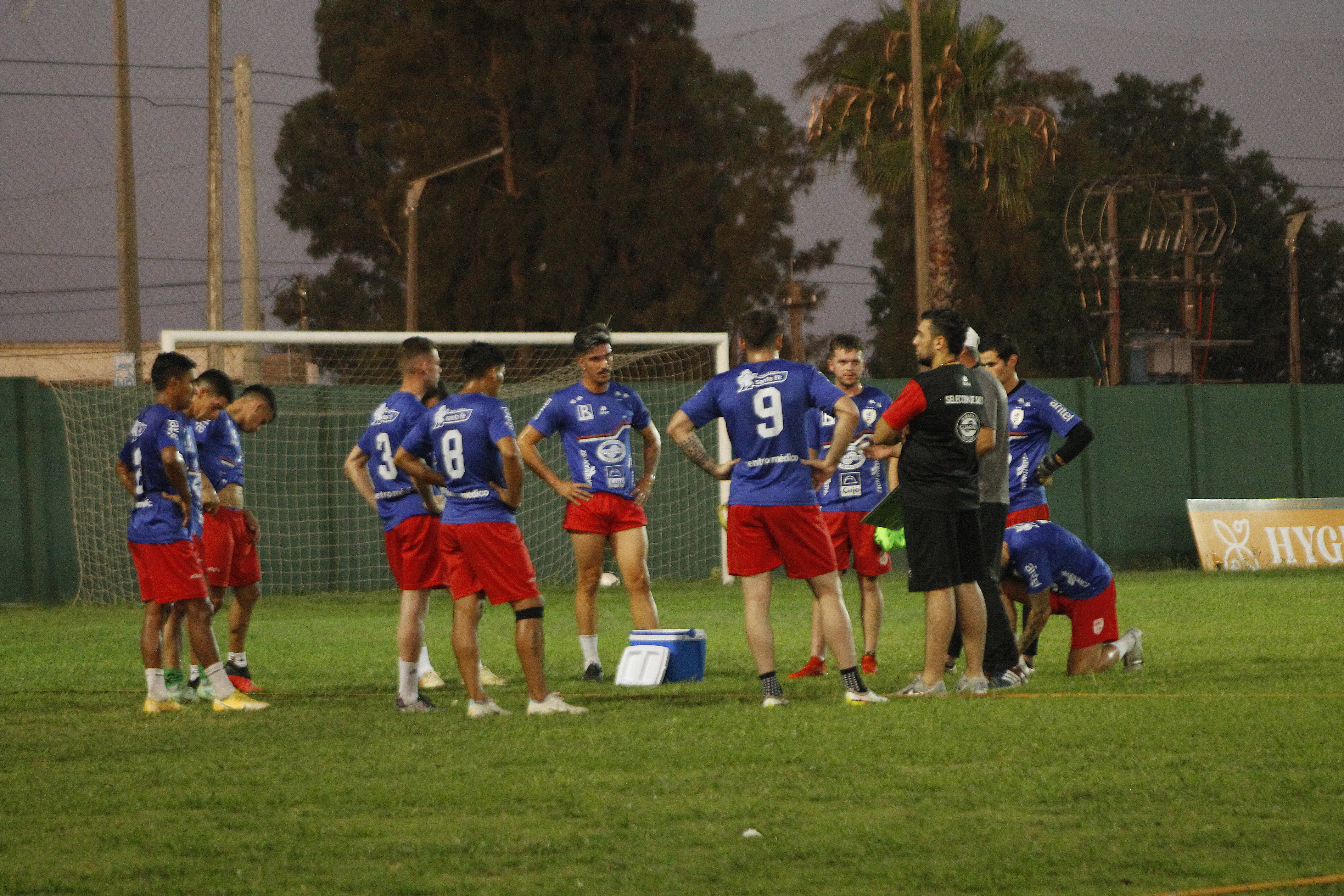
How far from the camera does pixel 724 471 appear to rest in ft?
26.5

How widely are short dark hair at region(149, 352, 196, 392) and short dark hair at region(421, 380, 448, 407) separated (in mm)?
1309

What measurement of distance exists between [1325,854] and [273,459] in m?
15.5

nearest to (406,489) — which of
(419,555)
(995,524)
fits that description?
(419,555)

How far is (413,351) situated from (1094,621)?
421cm

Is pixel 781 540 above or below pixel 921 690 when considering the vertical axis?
above

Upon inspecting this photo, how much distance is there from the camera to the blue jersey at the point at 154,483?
830cm

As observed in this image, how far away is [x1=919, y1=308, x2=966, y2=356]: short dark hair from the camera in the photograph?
314 inches

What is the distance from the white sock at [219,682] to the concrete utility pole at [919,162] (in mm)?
15325

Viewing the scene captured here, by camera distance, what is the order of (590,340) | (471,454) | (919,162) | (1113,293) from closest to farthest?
(471,454) < (590,340) < (919,162) < (1113,293)

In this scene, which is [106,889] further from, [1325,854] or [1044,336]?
[1044,336]

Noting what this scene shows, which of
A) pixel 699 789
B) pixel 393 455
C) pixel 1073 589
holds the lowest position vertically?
pixel 699 789

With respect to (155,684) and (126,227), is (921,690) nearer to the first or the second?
(155,684)

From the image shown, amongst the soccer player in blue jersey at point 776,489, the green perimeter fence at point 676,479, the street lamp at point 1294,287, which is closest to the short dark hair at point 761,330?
the soccer player in blue jersey at point 776,489

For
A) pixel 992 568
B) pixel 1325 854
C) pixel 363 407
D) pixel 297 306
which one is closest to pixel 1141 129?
pixel 297 306
